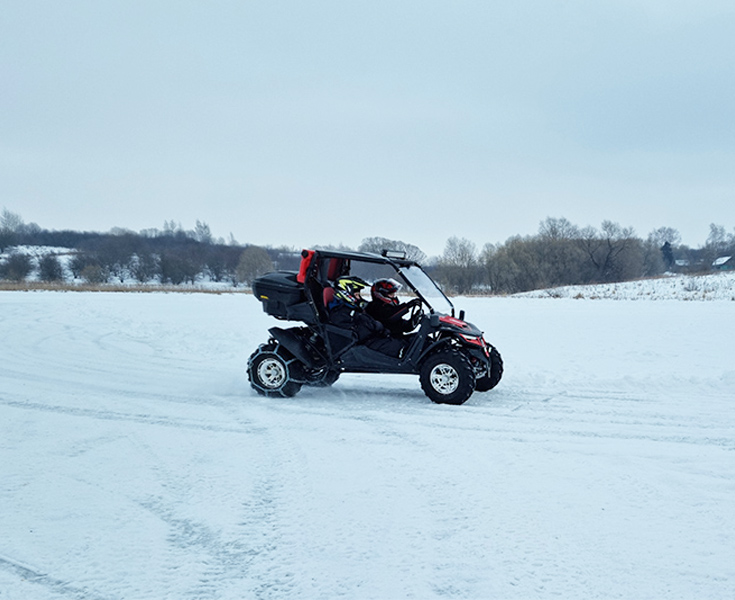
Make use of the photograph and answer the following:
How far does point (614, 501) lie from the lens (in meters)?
3.75

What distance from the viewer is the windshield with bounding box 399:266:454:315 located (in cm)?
717

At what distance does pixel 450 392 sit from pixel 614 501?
2.97 meters

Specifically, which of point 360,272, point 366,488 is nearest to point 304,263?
point 360,272

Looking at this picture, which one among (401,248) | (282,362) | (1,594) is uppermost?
(401,248)

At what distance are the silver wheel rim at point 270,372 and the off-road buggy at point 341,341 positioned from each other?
0.04 feet

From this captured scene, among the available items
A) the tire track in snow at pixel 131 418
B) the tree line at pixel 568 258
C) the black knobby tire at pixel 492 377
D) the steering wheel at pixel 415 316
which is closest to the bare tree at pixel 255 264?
the steering wheel at pixel 415 316

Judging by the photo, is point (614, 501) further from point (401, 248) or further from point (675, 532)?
point (401, 248)

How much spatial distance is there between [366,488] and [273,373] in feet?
11.1

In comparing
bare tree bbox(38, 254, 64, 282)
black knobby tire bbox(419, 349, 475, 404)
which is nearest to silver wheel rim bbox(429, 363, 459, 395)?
black knobby tire bbox(419, 349, 475, 404)

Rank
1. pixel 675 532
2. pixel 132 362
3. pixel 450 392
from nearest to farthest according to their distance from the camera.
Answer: pixel 675 532 < pixel 450 392 < pixel 132 362

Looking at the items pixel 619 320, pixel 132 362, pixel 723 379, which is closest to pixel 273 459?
pixel 132 362

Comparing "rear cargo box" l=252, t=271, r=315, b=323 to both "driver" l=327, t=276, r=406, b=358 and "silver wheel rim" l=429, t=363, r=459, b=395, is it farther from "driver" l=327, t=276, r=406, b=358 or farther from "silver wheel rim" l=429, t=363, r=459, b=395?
"silver wheel rim" l=429, t=363, r=459, b=395

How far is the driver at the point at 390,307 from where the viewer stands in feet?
24.5

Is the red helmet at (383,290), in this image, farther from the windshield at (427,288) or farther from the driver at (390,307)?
the windshield at (427,288)
